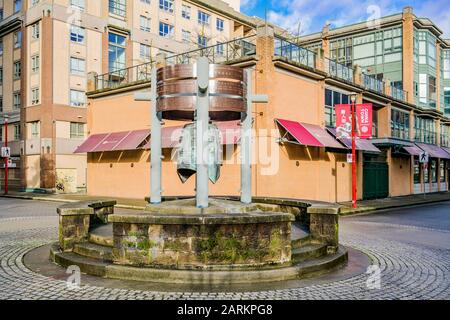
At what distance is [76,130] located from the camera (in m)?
38.1

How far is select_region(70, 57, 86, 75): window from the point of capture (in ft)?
125

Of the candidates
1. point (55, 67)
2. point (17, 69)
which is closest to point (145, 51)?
point (55, 67)

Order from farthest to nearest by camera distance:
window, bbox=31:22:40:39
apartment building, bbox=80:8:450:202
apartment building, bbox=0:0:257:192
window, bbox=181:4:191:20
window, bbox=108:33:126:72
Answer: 1. window, bbox=181:4:191:20
2. window, bbox=108:33:126:72
3. window, bbox=31:22:40:39
4. apartment building, bbox=0:0:257:192
5. apartment building, bbox=80:8:450:202

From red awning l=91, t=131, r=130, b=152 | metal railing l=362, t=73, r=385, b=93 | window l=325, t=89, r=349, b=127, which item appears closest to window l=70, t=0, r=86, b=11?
red awning l=91, t=131, r=130, b=152

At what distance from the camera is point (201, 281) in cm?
647

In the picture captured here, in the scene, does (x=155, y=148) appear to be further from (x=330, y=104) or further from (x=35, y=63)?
(x=35, y=63)

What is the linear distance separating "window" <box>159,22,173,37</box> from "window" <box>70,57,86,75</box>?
11.4 metres

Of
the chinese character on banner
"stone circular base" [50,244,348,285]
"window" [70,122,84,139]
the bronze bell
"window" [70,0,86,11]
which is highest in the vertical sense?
"window" [70,0,86,11]

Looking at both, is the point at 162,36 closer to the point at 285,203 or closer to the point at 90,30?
the point at 90,30

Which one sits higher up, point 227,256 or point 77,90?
point 77,90

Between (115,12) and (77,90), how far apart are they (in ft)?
31.5

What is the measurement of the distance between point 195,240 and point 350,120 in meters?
17.4

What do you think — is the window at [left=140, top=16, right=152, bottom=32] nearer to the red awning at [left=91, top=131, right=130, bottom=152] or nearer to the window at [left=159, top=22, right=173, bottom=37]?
the window at [left=159, top=22, right=173, bottom=37]
